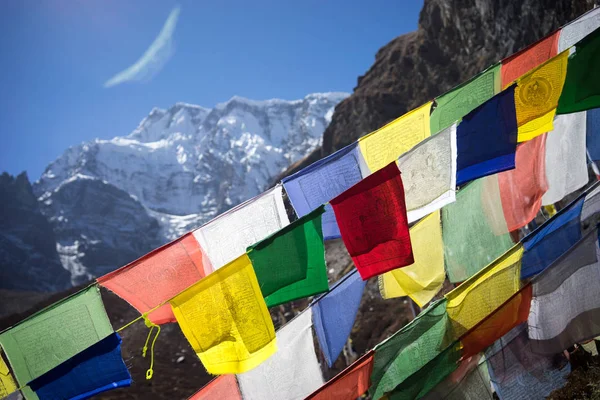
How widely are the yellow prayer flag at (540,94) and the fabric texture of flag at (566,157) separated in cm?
214

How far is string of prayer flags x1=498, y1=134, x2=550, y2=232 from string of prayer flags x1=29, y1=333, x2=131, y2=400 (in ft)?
19.2

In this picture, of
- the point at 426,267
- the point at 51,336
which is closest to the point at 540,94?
the point at 426,267

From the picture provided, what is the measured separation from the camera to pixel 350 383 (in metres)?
4.25

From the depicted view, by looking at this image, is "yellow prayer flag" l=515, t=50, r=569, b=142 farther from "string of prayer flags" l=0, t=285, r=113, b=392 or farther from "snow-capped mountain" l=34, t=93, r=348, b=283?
"snow-capped mountain" l=34, t=93, r=348, b=283

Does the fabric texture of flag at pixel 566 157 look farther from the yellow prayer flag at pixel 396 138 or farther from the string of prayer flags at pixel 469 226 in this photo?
the yellow prayer flag at pixel 396 138

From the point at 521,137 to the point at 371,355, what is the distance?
10.0 feet

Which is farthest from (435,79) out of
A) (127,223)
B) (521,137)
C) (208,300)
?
(127,223)

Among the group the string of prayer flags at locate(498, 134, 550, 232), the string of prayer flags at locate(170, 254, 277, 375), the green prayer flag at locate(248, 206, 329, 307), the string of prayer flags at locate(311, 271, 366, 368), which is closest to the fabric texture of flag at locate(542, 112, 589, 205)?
the string of prayer flags at locate(498, 134, 550, 232)

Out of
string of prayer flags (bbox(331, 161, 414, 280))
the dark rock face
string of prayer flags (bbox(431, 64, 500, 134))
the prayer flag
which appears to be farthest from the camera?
the dark rock face

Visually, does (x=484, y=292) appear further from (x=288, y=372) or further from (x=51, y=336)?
(x=51, y=336)

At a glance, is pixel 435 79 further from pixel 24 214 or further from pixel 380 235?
pixel 24 214

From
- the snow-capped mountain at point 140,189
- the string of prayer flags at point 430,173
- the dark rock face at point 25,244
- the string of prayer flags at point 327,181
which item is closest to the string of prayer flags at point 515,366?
the string of prayer flags at point 430,173

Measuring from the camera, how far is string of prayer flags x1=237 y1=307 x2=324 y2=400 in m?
5.20

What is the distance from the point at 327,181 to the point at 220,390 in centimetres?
328
